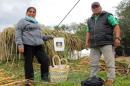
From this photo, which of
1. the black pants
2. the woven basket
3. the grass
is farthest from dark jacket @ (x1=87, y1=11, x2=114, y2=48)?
→ the woven basket

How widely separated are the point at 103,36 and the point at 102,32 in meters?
0.07

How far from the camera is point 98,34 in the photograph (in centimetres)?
618

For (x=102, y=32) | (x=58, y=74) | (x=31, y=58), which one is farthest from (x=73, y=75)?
(x=102, y=32)

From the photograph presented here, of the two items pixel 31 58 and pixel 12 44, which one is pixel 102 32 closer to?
pixel 31 58

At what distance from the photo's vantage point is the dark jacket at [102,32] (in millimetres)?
6111

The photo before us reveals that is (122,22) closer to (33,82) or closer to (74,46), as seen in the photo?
(74,46)

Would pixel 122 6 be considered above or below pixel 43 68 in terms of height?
above

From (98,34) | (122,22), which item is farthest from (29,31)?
(122,22)

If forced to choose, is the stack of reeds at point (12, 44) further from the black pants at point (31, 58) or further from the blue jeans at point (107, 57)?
the blue jeans at point (107, 57)

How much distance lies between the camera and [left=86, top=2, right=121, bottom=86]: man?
603 cm

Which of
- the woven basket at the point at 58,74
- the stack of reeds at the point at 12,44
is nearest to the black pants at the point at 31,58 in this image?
the woven basket at the point at 58,74

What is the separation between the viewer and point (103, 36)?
20.1ft

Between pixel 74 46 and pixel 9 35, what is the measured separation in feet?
5.75

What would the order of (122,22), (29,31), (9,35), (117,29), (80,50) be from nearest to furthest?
(117,29), (29,31), (9,35), (80,50), (122,22)
